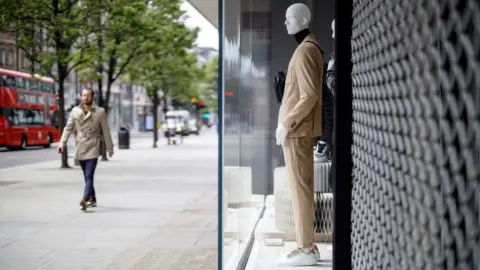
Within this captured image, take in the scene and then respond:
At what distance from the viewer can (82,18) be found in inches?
912

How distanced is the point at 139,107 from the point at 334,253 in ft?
293

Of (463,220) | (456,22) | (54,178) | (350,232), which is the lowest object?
(54,178)

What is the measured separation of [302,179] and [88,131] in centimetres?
647

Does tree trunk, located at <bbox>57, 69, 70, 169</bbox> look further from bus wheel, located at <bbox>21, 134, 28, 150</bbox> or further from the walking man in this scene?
the walking man

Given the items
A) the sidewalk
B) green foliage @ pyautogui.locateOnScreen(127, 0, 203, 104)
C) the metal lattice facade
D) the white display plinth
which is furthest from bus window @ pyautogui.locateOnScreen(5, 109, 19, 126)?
the metal lattice facade

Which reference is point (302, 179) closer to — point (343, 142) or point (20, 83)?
point (343, 142)

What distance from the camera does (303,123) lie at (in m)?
5.74

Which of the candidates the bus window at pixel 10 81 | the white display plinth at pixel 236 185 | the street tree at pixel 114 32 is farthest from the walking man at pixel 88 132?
the bus window at pixel 10 81

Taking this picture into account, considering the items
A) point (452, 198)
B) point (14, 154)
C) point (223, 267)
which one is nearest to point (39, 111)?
point (14, 154)

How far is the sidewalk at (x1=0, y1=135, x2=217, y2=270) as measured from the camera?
7668mm

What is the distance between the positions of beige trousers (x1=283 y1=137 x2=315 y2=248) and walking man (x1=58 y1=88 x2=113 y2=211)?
624 cm

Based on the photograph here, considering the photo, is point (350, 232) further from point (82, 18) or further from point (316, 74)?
point (82, 18)

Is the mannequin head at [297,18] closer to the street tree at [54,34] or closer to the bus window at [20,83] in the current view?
the street tree at [54,34]

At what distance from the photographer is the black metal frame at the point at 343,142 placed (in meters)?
3.71
